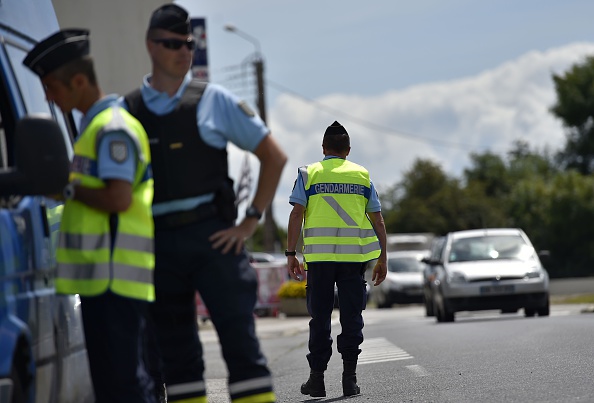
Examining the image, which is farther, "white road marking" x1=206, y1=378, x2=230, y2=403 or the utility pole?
the utility pole

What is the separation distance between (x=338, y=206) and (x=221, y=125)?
3991 millimetres

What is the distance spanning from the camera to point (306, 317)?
1158 inches

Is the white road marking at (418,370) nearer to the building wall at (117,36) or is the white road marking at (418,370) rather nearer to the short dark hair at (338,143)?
the short dark hair at (338,143)

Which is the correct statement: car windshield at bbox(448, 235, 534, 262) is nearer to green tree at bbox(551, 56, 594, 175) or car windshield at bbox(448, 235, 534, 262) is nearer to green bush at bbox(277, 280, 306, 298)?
green bush at bbox(277, 280, 306, 298)

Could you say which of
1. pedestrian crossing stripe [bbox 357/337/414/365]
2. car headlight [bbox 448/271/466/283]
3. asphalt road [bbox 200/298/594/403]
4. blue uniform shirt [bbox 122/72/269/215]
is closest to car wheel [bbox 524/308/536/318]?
car headlight [bbox 448/271/466/283]

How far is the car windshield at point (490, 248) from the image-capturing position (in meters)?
21.5

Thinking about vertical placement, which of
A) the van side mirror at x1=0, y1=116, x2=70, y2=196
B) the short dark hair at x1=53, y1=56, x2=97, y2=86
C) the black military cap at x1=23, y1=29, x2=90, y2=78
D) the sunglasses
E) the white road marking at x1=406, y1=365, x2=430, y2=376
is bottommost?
the white road marking at x1=406, y1=365, x2=430, y2=376

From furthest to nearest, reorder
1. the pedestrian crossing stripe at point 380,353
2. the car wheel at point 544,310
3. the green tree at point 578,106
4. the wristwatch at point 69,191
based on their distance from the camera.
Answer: the green tree at point 578,106 → the car wheel at point 544,310 → the pedestrian crossing stripe at point 380,353 → the wristwatch at point 69,191

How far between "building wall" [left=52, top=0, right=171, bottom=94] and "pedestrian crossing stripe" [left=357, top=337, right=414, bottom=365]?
62.4 feet

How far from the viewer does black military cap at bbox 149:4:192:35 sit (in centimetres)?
552

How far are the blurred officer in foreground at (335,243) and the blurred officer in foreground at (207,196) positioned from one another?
3697 millimetres

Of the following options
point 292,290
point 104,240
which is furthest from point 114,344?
point 292,290

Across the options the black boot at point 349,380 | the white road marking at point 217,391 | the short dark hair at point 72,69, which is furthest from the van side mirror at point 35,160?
the white road marking at point 217,391

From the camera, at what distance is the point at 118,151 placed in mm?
5078
